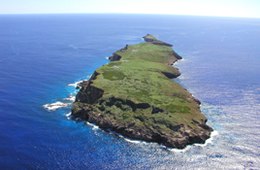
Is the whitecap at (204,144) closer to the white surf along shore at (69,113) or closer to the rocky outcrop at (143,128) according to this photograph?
the white surf along shore at (69,113)

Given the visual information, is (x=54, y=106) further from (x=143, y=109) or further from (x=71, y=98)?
(x=143, y=109)

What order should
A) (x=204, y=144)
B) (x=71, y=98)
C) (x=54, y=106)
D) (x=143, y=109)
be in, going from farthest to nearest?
(x=71, y=98) → (x=54, y=106) → (x=143, y=109) → (x=204, y=144)

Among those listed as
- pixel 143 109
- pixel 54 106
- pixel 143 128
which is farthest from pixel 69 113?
pixel 143 128

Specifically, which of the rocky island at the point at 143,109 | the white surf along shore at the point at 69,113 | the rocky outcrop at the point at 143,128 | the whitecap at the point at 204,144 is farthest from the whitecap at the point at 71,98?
the whitecap at the point at 204,144

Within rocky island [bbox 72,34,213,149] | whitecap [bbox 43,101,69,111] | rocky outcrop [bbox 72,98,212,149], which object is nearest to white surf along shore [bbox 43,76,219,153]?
whitecap [bbox 43,101,69,111]

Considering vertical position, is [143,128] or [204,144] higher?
[143,128]

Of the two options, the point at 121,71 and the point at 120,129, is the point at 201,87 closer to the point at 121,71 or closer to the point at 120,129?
the point at 121,71

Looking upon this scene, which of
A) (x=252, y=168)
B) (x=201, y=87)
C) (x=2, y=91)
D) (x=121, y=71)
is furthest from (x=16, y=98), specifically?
(x=252, y=168)

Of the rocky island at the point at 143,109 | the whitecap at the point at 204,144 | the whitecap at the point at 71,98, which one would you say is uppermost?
the rocky island at the point at 143,109
